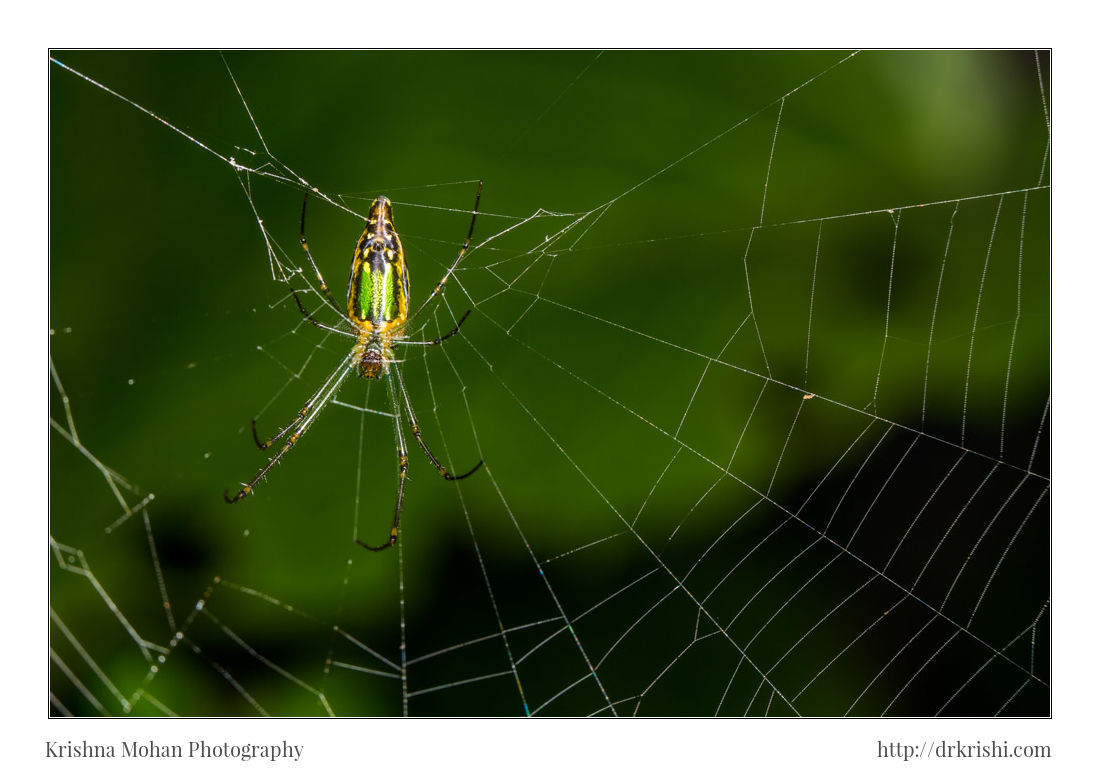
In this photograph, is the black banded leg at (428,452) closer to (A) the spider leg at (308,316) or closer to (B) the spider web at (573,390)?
(B) the spider web at (573,390)

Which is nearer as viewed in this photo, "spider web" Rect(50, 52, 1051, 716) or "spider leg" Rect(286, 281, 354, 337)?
"spider web" Rect(50, 52, 1051, 716)

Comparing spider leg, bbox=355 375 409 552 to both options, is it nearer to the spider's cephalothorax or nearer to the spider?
the spider

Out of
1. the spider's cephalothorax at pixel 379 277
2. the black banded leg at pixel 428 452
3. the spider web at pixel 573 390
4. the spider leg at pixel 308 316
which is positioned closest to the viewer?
the spider's cephalothorax at pixel 379 277

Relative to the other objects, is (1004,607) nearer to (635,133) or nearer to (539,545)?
(539,545)

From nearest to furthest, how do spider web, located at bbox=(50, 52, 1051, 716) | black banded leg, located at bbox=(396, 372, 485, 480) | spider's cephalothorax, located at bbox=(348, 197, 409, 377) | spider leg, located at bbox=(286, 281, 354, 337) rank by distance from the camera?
spider's cephalothorax, located at bbox=(348, 197, 409, 377)
spider web, located at bbox=(50, 52, 1051, 716)
spider leg, located at bbox=(286, 281, 354, 337)
black banded leg, located at bbox=(396, 372, 485, 480)

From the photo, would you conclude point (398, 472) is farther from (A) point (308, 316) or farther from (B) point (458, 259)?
(B) point (458, 259)

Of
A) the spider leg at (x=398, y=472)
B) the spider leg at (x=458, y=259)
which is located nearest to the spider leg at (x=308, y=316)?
the spider leg at (x=398, y=472)

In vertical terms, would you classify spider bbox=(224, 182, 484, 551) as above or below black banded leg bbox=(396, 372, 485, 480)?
above

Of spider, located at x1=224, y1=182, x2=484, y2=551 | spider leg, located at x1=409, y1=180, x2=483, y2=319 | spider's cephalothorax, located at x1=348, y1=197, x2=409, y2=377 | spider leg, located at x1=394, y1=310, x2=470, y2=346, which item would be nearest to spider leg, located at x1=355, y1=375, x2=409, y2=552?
spider, located at x1=224, y1=182, x2=484, y2=551
